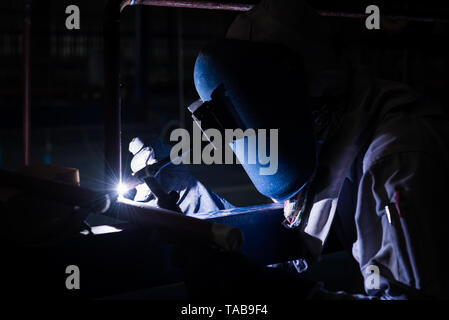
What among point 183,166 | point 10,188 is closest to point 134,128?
point 183,166

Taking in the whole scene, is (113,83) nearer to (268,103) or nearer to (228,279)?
(268,103)

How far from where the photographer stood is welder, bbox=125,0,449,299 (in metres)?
1.01

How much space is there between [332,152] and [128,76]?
35.6 ft

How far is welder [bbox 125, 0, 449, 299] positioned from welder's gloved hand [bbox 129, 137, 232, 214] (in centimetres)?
24

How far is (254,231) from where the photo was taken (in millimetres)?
1334

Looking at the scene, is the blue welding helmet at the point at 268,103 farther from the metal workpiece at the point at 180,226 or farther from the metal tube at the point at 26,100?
the metal tube at the point at 26,100

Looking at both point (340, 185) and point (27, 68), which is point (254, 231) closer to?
point (340, 185)

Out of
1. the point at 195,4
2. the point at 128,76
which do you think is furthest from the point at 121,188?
the point at 128,76

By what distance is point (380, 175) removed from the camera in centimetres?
108

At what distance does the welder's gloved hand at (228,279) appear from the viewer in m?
0.99

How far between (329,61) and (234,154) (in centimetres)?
36

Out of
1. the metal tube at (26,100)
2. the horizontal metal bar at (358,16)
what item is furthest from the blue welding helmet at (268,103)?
the metal tube at (26,100)

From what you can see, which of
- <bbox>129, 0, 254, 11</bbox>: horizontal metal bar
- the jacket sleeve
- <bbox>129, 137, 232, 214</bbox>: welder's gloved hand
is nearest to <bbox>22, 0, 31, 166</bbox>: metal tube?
<bbox>129, 137, 232, 214</bbox>: welder's gloved hand
